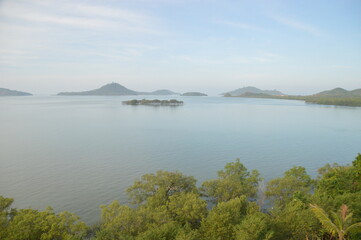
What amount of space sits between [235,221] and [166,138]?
36.5 m

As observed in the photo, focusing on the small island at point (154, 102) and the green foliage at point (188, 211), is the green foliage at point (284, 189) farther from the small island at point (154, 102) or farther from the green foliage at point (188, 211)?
the small island at point (154, 102)

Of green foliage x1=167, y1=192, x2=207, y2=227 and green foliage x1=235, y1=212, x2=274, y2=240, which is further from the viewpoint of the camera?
green foliage x1=167, y1=192, x2=207, y2=227

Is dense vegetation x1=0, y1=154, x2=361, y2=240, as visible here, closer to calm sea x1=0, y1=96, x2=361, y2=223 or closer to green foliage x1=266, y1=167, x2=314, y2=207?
green foliage x1=266, y1=167, x2=314, y2=207

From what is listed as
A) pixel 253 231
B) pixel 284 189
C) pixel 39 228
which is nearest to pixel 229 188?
pixel 284 189

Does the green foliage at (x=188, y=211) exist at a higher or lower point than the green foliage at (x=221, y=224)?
lower

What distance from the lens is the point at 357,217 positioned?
1345 cm

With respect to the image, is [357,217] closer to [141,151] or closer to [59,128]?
[141,151]

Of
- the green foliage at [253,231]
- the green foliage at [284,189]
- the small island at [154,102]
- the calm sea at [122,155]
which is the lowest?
the calm sea at [122,155]

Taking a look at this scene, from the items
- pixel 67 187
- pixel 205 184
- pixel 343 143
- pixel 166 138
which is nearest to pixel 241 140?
pixel 166 138

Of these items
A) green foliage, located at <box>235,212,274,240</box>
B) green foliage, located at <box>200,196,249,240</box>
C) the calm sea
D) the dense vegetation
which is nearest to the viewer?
green foliage, located at <box>235,212,274,240</box>

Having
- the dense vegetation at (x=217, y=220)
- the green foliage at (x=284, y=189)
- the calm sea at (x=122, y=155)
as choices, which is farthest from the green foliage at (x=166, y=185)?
the green foliage at (x=284, y=189)

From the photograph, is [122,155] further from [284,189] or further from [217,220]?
[217,220]

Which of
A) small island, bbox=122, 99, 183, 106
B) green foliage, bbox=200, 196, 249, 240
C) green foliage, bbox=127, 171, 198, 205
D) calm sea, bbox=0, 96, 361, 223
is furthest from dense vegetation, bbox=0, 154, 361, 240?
small island, bbox=122, 99, 183, 106

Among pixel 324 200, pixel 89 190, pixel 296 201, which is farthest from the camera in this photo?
pixel 89 190
